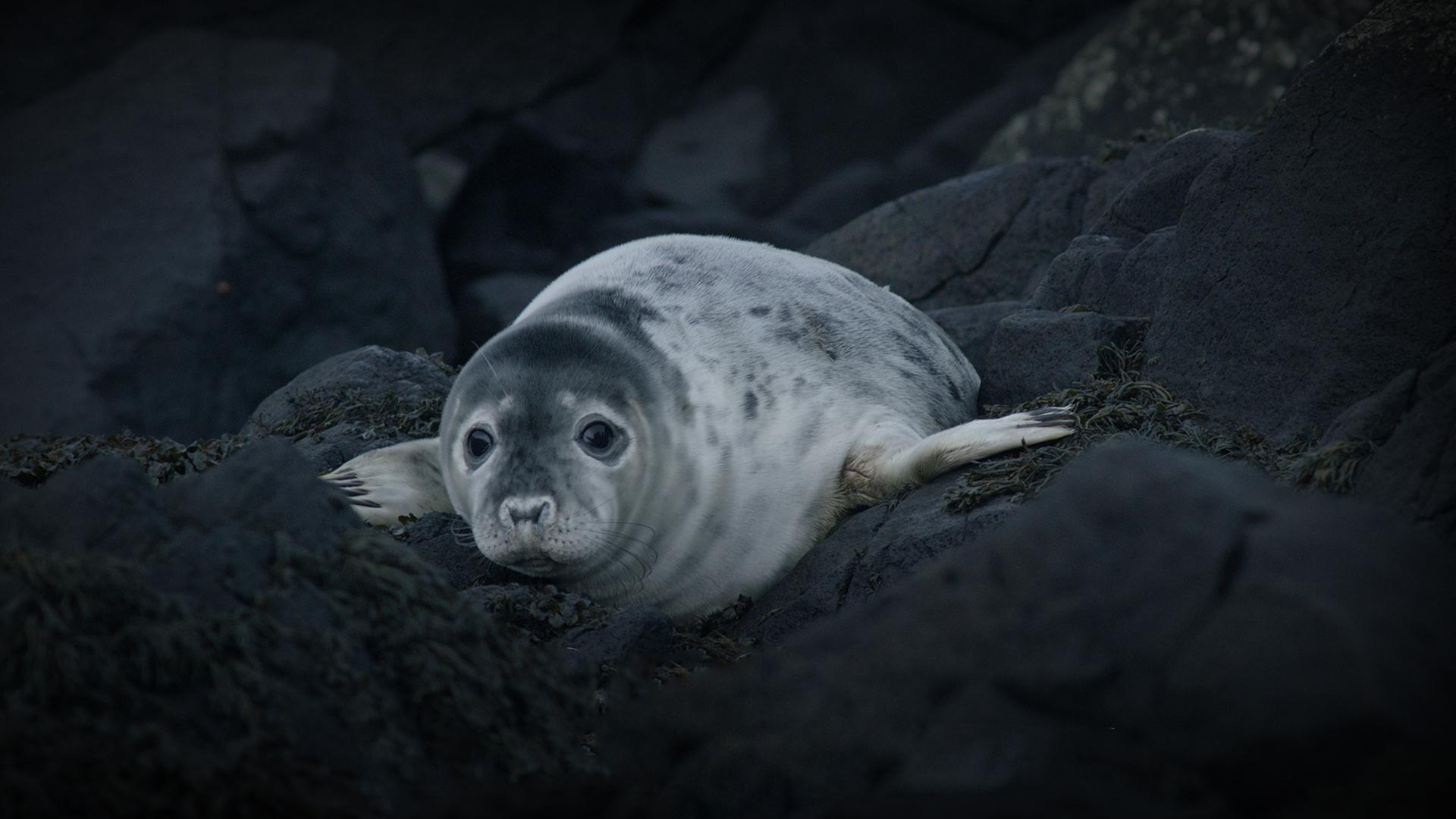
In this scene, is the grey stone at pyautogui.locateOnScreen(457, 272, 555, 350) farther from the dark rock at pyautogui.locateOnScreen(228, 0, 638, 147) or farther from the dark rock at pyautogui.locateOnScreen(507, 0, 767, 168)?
the dark rock at pyautogui.locateOnScreen(507, 0, 767, 168)

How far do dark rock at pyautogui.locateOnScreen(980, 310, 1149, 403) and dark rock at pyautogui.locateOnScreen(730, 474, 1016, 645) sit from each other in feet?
2.12

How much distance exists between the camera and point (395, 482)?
12.6 feet

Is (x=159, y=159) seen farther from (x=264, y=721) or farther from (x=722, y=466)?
(x=264, y=721)

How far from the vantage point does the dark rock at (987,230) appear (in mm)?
5496

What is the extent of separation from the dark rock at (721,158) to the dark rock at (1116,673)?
991 centimetres

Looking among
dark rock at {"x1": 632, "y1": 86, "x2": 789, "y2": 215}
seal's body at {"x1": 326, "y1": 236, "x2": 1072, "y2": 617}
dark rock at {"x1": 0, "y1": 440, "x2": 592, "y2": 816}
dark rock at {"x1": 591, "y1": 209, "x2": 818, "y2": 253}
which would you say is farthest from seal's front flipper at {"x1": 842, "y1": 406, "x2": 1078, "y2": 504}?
dark rock at {"x1": 632, "y1": 86, "x2": 789, "y2": 215}

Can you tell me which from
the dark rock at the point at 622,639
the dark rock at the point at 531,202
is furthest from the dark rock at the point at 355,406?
the dark rock at the point at 531,202

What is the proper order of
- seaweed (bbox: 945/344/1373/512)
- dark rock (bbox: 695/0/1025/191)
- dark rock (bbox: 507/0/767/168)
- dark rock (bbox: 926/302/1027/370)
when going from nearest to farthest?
seaweed (bbox: 945/344/1373/512), dark rock (bbox: 926/302/1027/370), dark rock (bbox: 507/0/767/168), dark rock (bbox: 695/0/1025/191)

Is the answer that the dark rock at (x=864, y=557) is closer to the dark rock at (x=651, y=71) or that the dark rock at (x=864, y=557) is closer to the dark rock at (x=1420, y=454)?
the dark rock at (x=1420, y=454)

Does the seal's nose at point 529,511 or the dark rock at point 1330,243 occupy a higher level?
the dark rock at point 1330,243

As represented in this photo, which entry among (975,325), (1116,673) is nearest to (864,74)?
(975,325)

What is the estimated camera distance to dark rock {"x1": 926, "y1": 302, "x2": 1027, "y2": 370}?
4938 millimetres

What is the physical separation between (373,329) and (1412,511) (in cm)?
742

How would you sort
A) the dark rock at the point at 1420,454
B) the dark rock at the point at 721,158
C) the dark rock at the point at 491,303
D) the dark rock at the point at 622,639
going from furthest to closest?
1. the dark rock at the point at 721,158
2. the dark rock at the point at 491,303
3. the dark rock at the point at 622,639
4. the dark rock at the point at 1420,454
